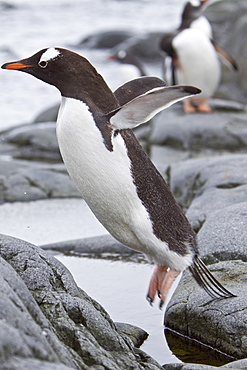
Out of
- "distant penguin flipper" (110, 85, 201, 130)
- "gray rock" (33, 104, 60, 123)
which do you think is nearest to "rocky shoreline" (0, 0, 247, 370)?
"distant penguin flipper" (110, 85, 201, 130)

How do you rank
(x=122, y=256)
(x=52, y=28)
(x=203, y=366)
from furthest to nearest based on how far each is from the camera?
1. (x=52, y=28)
2. (x=122, y=256)
3. (x=203, y=366)

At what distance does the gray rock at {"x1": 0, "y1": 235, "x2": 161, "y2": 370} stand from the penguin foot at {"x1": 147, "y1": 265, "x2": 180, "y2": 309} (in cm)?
46

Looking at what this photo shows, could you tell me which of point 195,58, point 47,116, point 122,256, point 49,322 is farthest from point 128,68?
point 49,322

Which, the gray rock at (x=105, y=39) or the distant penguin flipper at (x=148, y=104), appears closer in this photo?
the distant penguin flipper at (x=148, y=104)

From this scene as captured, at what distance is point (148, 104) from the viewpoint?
334cm

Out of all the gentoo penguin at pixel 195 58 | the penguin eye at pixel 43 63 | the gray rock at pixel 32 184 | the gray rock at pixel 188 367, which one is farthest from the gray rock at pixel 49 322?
the gentoo penguin at pixel 195 58

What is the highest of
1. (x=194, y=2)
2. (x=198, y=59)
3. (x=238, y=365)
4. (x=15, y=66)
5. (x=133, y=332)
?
(x=15, y=66)

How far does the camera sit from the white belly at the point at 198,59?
9.87 m

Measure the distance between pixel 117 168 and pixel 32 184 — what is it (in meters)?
3.58

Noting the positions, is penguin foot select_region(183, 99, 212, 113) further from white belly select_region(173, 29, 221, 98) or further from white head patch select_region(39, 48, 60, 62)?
white head patch select_region(39, 48, 60, 62)

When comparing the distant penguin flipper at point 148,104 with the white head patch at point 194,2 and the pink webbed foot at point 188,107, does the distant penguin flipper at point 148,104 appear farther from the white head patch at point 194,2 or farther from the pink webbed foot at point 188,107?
the white head patch at point 194,2

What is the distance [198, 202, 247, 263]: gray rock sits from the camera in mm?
4355

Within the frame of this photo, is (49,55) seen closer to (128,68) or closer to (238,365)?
(238,365)

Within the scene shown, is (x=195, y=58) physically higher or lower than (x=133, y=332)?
lower
